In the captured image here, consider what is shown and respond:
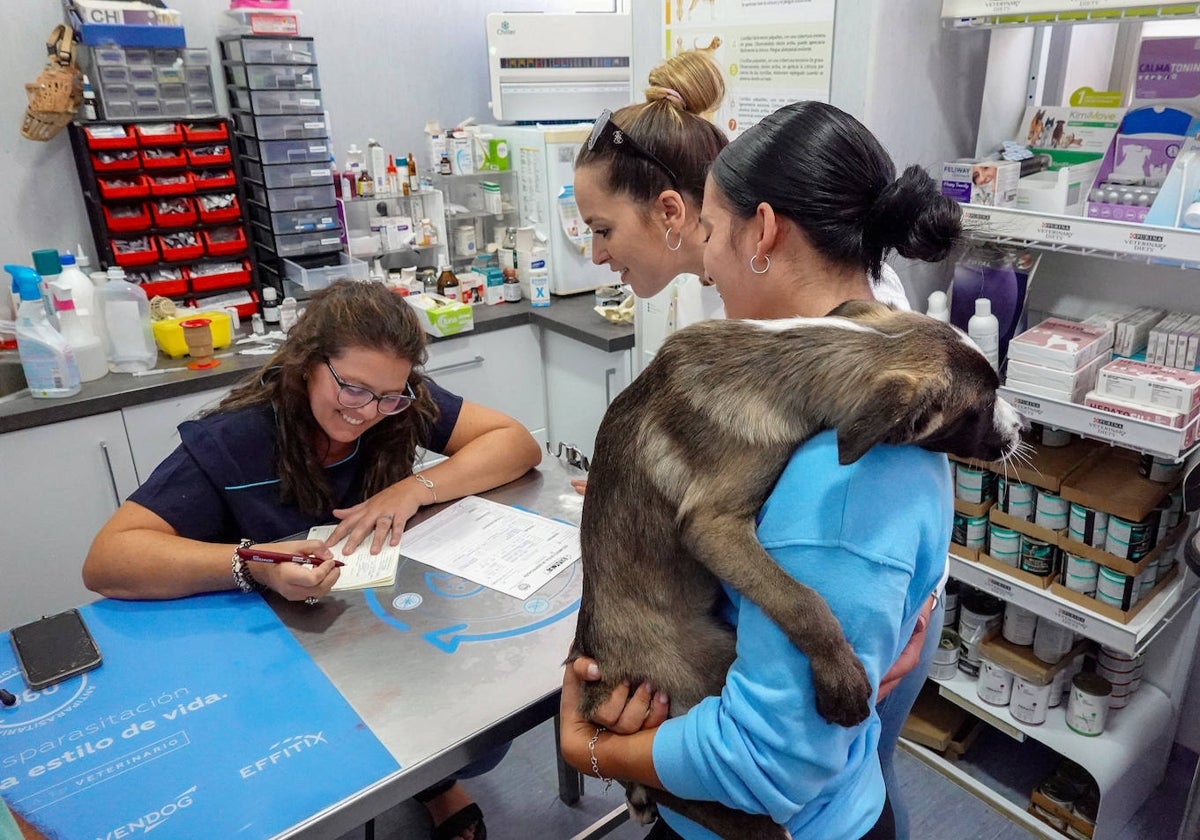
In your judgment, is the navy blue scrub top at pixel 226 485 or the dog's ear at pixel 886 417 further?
the navy blue scrub top at pixel 226 485

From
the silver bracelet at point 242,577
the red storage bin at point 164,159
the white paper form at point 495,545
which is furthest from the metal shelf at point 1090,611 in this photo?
the red storage bin at point 164,159

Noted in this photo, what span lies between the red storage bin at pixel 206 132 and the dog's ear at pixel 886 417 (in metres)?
2.83

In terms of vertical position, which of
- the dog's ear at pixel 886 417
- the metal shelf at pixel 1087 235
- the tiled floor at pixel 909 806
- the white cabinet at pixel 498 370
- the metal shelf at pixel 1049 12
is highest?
the metal shelf at pixel 1049 12

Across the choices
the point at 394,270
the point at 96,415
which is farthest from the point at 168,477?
the point at 394,270

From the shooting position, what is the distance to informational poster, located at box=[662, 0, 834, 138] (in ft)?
6.35

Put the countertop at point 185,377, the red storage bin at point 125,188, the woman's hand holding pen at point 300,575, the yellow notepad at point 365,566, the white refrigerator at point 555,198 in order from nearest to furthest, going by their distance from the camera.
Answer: the woman's hand holding pen at point 300,575 < the yellow notepad at point 365,566 < the countertop at point 185,377 < the red storage bin at point 125,188 < the white refrigerator at point 555,198

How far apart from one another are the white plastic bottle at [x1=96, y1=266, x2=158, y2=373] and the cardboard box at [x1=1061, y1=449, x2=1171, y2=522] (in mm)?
2757

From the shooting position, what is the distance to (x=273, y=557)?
1479 millimetres

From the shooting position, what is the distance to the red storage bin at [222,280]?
120 inches

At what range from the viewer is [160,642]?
139 cm

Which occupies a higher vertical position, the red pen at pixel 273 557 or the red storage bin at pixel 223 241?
the red storage bin at pixel 223 241

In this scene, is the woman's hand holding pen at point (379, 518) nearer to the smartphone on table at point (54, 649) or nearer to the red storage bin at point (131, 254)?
the smartphone on table at point (54, 649)

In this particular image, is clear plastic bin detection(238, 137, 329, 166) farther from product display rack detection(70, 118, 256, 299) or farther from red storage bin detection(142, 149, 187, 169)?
red storage bin detection(142, 149, 187, 169)

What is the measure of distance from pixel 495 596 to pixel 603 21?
9.02 feet
